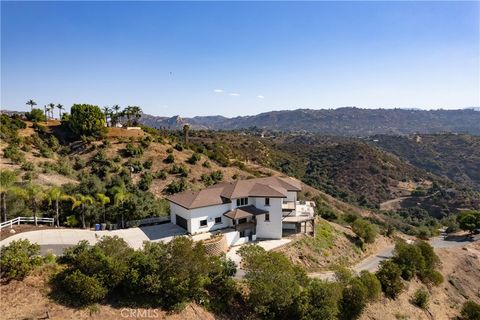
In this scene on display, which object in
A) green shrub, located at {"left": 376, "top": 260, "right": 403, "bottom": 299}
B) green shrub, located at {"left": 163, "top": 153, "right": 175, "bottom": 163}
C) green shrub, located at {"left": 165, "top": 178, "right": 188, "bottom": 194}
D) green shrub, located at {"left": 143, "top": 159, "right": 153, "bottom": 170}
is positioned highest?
green shrub, located at {"left": 163, "top": 153, "right": 175, "bottom": 163}

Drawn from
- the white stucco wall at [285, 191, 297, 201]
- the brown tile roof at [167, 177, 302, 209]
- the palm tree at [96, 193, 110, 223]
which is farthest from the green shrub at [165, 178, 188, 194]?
the white stucco wall at [285, 191, 297, 201]

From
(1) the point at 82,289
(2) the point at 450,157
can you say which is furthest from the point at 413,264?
(2) the point at 450,157

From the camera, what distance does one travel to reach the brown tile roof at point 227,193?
114 feet

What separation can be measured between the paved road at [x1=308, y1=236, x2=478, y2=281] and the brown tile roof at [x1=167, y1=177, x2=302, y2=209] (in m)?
8.92

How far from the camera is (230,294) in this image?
24.5 m

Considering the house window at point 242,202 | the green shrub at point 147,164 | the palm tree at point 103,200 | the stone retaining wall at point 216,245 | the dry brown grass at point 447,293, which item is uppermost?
the green shrub at point 147,164

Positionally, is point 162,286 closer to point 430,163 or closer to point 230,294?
point 230,294

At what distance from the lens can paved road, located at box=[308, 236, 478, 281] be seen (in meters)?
32.9

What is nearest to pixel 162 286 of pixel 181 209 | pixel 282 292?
pixel 282 292

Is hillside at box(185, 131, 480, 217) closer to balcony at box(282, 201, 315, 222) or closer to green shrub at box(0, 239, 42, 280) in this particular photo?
balcony at box(282, 201, 315, 222)

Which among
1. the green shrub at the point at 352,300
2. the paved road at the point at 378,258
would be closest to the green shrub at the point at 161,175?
the paved road at the point at 378,258

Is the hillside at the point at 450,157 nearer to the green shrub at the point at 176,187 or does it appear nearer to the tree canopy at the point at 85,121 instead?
the green shrub at the point at 176,187

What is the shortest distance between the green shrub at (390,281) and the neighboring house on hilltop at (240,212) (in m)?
8.67

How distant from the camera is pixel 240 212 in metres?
35.3
